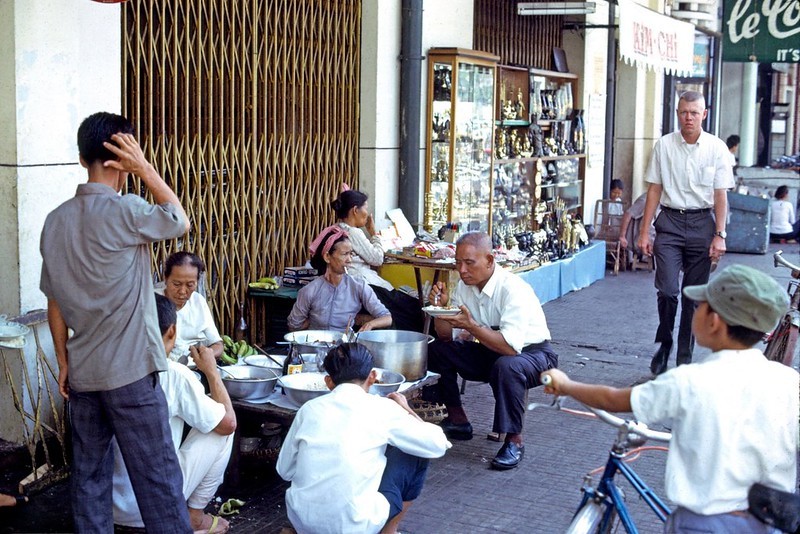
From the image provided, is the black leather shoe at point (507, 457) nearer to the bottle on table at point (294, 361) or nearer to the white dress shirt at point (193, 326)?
the bottle on table at point (294, 361)

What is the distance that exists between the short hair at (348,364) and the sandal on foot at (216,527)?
1072 mm

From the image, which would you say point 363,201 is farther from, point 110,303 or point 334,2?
point 110,303

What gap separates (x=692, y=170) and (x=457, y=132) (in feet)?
8.94

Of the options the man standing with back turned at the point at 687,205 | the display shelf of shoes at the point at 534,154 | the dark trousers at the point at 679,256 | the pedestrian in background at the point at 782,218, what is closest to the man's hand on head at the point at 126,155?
the man standing with back turned at the point at 687,205

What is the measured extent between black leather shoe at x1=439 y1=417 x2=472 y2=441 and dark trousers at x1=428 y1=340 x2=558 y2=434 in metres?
0.13

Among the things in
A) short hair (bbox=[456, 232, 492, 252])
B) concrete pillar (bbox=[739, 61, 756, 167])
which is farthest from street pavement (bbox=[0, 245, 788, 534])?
concrete pillar (bbox=[739, 61, 756, 167])

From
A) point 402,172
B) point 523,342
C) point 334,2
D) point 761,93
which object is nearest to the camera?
point 523,342

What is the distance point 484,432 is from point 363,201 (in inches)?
81.6

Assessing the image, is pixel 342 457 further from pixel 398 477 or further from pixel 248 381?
pixel 248 381

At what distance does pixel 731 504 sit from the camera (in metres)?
3.15

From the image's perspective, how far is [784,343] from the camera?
Answer: 22.5 feet

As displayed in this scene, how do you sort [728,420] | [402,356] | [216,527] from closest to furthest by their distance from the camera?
[728,420] < [216,527] < [402,356]

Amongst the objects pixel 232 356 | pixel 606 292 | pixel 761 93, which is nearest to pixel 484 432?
pixel 232 356

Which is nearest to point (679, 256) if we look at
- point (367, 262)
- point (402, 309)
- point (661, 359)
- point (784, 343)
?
point (661, 359)
